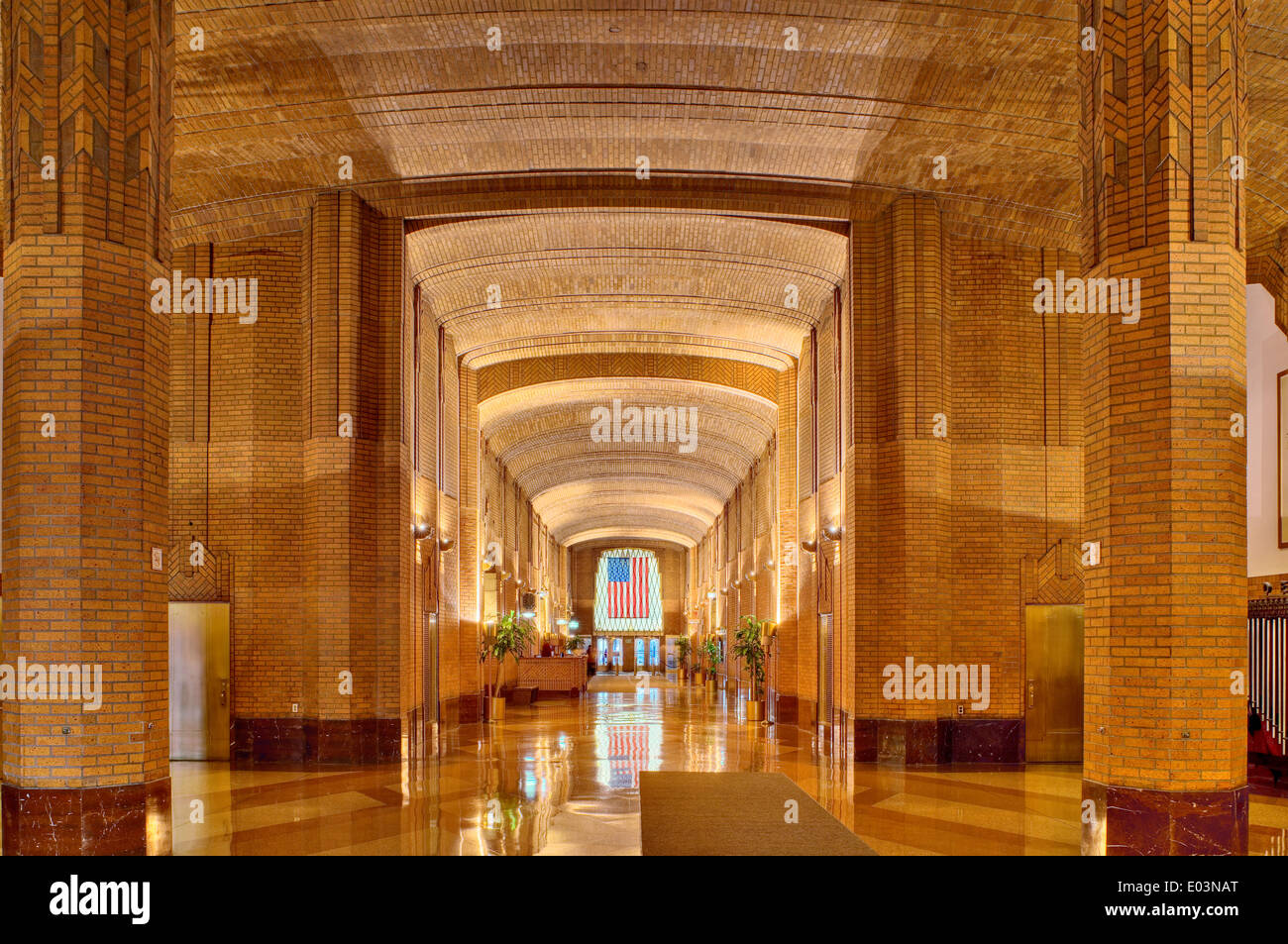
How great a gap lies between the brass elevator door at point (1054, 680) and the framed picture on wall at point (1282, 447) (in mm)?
2574

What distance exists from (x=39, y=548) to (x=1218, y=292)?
8019 mm

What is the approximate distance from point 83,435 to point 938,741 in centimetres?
1037

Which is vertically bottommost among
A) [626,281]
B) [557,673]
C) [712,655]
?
[712,655]

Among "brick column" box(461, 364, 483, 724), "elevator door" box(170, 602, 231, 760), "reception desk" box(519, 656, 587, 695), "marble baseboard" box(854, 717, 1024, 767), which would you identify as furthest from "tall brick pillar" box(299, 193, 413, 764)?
"reception desk" box(519, 656, 587, 695)

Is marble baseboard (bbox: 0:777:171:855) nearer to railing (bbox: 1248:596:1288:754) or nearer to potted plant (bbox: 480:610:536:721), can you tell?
railing (bbox: 1248:596:1288:754)

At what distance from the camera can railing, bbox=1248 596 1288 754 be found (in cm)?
1266

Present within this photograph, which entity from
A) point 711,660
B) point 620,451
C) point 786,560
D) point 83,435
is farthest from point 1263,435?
point 711,660

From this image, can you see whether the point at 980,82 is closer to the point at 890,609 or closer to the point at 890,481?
the point at 890,481

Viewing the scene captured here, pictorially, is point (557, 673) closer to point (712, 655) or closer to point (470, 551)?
point (712, 655)

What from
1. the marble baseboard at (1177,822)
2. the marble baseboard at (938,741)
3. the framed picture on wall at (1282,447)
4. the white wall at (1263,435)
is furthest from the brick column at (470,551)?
the marble baseboard at (1177,822)

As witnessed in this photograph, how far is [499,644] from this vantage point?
22.8m

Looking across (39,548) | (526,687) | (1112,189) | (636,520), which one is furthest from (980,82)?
(636,520)

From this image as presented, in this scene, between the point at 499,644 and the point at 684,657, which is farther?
the point at 684,657

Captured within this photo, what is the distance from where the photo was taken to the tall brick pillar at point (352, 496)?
1347 centimetres
